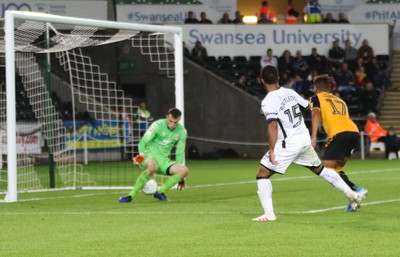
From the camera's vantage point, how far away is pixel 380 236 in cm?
1112

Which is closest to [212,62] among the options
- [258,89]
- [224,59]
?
[224,59]

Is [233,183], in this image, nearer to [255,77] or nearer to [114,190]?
[114,190]

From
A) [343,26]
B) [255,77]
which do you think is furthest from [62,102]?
[343,26]

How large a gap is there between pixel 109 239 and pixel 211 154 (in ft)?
72.5

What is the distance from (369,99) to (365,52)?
6.62 ft

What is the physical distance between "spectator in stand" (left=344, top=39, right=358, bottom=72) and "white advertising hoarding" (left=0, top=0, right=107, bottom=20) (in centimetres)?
833

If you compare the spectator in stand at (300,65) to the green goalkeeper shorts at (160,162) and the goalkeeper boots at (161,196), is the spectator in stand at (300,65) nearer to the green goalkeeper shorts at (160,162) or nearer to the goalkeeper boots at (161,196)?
the green goalkeeper shorts at (160,162)

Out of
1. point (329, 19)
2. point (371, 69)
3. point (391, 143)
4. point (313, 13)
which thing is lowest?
point (391, 143)

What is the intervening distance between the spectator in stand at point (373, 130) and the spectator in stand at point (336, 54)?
142 inches

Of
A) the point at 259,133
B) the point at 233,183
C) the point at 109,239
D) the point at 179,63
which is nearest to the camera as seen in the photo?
the point at 109,239

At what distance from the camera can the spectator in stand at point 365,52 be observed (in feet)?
119

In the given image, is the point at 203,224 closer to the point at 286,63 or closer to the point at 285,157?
the point at 285,157

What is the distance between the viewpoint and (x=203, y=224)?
1266 cm

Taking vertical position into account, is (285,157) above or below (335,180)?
above
